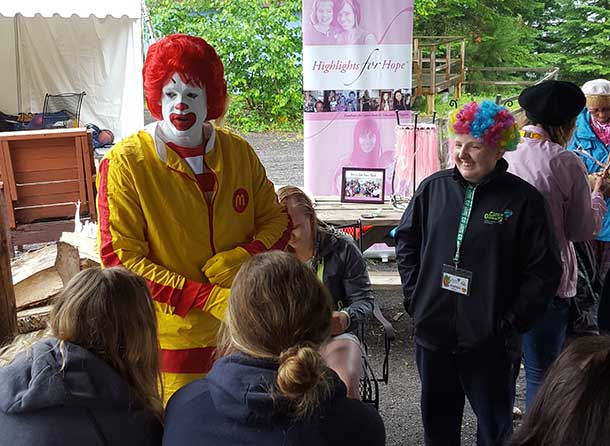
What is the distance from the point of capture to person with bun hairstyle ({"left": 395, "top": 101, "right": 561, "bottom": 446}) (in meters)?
2.30

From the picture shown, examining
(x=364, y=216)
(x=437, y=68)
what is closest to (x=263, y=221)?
(x=364, y=216)

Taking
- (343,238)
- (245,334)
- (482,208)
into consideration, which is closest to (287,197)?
(343,238)

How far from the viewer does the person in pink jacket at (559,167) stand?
2.60m

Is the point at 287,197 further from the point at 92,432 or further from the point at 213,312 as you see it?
the point at 92,432

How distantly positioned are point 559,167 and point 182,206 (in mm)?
1356

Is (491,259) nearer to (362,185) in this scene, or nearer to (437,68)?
(362,185)

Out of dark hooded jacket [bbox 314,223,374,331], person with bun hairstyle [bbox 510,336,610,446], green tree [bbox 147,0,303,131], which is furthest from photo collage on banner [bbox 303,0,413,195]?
green tree [bbox 147,0,303,131]

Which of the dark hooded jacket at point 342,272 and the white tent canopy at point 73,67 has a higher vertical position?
the white tent canopy at point 73,67

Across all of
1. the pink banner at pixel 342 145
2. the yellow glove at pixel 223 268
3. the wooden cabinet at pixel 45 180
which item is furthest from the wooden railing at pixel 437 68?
the yellow glove at pixel 223 268

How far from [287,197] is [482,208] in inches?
28.4

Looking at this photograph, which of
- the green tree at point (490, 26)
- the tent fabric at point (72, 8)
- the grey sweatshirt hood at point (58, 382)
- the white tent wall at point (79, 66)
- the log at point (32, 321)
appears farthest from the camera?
the green tree at point (490, 26)

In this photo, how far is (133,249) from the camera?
206 centimetres

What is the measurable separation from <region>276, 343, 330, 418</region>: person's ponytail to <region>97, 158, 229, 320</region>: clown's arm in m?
0.73

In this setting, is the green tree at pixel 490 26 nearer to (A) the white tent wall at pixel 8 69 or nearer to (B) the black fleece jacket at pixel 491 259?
(A) the white tent wall at pixel 8 69
